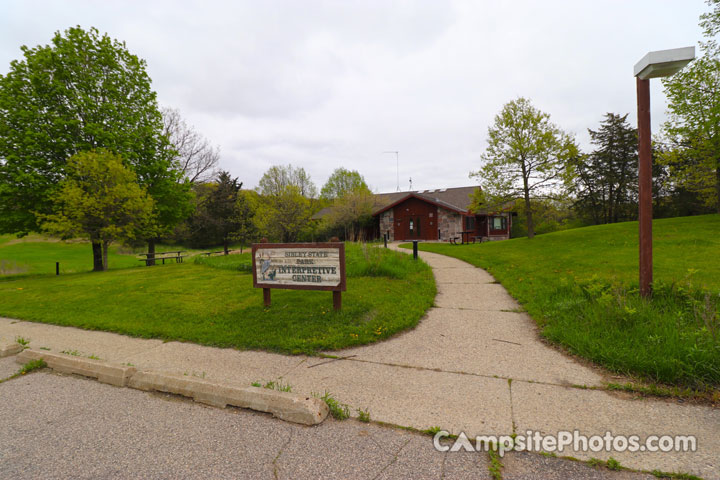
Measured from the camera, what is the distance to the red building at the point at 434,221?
30031mm

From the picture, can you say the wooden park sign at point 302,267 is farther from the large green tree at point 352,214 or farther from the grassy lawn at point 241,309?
the large green tree at point 352,214

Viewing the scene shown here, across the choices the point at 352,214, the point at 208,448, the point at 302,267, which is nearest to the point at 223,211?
the point at 352,214

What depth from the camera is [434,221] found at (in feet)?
100

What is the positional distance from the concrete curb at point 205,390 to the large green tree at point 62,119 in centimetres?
1499

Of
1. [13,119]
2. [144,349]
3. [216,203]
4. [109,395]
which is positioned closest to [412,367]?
[109,395]

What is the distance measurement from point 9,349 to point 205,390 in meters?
4.12

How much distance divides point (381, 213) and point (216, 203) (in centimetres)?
1750

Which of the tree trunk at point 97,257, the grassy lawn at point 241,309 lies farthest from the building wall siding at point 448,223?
the tree trunk at point 97,257

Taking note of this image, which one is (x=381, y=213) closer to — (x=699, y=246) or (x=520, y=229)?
(x=520, y=229)

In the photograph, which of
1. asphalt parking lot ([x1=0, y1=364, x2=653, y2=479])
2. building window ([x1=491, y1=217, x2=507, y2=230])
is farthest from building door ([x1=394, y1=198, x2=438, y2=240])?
asphalt parking lot ([x1=0, y1=364, x2=653, y2=479])

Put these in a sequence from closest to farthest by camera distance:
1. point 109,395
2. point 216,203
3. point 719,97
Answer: point 109,395 < point 719,97 < point 216,203

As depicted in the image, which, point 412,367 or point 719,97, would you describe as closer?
point 412,367

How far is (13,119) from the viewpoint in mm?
14562

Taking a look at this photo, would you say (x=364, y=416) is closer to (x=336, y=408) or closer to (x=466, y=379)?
(x=336, y=408)
